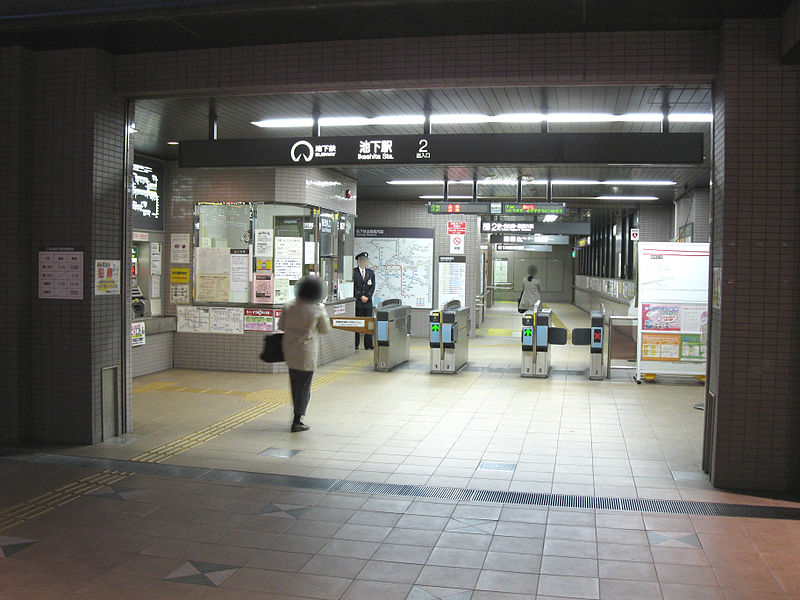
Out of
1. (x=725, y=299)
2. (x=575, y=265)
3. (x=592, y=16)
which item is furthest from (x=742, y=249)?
(x=575, y=265)

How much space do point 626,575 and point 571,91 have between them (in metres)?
4.68

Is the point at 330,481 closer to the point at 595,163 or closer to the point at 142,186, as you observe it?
the point at 595,163

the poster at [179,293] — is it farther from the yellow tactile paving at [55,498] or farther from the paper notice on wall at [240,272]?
the yellow tactile paving at [55,498]

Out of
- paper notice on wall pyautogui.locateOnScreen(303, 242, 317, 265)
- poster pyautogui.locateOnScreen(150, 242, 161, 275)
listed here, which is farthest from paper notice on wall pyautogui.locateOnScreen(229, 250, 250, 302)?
poster pyautogui.locateOnScreen(150, 242, 161, 275)

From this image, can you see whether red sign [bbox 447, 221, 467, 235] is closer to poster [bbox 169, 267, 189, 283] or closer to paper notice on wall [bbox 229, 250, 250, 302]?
paper notice on wall [bbox 229, 250, 250, 302]

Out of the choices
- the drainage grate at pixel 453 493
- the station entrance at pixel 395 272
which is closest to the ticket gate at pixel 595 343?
the station entrance at pixel 395 272

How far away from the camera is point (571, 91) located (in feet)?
22.1

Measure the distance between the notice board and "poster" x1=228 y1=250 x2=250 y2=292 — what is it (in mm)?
5890

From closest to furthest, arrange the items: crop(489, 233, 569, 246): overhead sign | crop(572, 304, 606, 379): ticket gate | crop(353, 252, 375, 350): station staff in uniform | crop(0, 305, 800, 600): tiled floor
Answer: crop(0, 305, 800, 600): tiled floor → crop(572, 304, 606, 379): ticket gate → crop(353, 252, 375, 350): station staff in uniform → crop(489, 233, 569, 246): overhead sign

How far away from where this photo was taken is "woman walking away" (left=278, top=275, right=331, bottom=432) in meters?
6.87

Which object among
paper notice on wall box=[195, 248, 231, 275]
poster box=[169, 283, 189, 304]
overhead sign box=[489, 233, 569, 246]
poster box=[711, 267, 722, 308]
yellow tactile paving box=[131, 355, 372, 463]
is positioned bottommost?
yellow tactile paving box=[131, 355, 372, 463]

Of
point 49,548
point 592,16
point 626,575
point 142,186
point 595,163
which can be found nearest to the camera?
point 626,575

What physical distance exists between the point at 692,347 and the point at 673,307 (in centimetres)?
65

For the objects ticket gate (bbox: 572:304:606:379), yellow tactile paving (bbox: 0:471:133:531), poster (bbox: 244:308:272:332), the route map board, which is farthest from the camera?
the route map board
